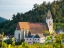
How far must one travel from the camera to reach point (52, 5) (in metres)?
39.6

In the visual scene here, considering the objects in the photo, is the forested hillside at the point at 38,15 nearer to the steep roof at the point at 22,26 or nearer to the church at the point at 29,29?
the church at the point at 29,29

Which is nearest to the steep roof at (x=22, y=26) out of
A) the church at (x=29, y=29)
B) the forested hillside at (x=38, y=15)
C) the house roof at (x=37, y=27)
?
the church at (x=29, y=29)

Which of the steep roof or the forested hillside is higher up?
the forested hillside

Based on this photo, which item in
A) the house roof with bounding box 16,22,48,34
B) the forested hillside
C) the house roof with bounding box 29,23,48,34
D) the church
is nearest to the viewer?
the church

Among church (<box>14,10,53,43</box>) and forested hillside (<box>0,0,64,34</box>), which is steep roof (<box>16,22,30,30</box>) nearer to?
church (<box>14,10,53,43</box>)

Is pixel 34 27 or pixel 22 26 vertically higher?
pixel 22 26

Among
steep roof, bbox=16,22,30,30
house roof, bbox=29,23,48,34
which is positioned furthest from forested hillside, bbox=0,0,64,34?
steep roof, bbox=16,22,30,30

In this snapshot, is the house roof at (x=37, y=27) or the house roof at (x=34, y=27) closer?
the house roof at (x=34, y=27)

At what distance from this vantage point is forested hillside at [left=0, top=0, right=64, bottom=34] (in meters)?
36.0

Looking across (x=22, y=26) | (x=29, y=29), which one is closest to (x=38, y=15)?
(x=29, y=29)

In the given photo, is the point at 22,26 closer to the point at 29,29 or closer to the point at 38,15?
the point at 29,29

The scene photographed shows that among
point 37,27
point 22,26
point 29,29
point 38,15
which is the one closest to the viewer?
point 22,26

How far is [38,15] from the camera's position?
36.8 meters

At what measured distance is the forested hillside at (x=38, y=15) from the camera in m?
36.0
